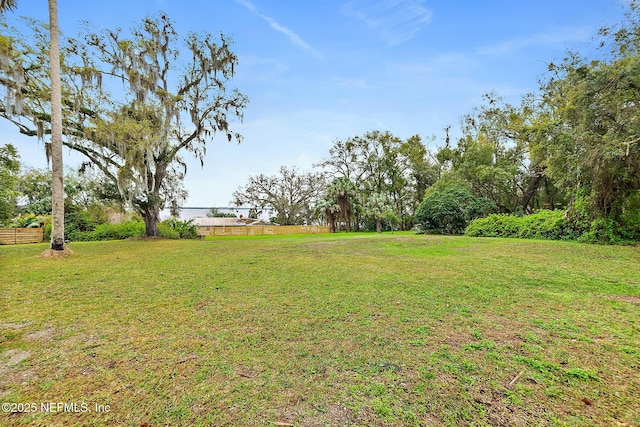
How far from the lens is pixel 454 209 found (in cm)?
1612

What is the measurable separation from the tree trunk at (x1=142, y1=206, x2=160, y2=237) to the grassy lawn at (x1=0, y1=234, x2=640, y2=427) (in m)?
10.7

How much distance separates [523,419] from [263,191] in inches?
1433

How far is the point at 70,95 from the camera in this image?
35.6ft

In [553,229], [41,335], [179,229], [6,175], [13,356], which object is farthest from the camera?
[179,229]

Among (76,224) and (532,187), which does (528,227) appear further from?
(76,224)

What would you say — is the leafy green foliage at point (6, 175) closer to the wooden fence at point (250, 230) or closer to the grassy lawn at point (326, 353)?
the wooden fence at point (250, 230)

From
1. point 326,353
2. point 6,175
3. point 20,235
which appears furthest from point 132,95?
point 326,353

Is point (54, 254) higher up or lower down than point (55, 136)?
lower down

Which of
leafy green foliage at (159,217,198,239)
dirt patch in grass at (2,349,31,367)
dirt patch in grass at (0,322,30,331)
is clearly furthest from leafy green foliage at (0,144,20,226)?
dirt patch in grass at (2,349,31,367)

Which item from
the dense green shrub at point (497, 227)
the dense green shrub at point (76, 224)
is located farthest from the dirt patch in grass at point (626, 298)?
the dense green shrub at point (76, 224)

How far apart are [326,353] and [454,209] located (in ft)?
53.0

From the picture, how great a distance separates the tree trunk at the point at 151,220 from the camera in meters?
14.2

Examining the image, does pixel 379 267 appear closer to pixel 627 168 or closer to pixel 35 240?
pixel 627 168

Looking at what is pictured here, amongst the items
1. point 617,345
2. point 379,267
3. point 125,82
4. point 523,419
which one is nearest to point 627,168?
point 379,267
